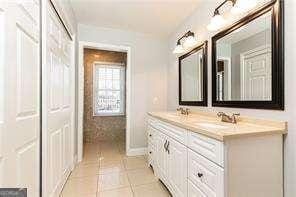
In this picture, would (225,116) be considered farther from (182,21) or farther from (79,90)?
(79,90)

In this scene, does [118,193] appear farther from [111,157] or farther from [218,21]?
[218,21]

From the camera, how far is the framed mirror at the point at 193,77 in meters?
2.28

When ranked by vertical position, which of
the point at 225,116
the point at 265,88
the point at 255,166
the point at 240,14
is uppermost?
the point at 240,14

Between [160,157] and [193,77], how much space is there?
123cm

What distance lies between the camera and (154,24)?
9.86ft

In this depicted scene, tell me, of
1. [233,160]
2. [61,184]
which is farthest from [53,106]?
[233,160]

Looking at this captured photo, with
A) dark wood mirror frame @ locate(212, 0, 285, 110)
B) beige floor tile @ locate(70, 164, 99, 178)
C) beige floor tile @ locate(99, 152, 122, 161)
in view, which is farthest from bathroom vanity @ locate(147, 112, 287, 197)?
beige floor tile @ locate(99, 152, 122, 161)

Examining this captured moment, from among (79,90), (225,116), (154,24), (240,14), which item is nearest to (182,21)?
(154,24)

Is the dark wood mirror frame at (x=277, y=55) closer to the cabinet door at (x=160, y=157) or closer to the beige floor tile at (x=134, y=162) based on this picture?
the cabinet door at (x=160, y=157)

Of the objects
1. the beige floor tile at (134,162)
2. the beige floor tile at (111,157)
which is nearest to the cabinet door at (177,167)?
the beige floor tile at (134,162)

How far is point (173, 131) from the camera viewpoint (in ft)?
6.00

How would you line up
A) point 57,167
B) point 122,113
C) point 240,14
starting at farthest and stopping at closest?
point 122,113
point 57,167
point 240,14

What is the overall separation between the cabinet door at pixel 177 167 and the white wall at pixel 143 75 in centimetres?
160

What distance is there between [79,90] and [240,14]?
99.1 inches
